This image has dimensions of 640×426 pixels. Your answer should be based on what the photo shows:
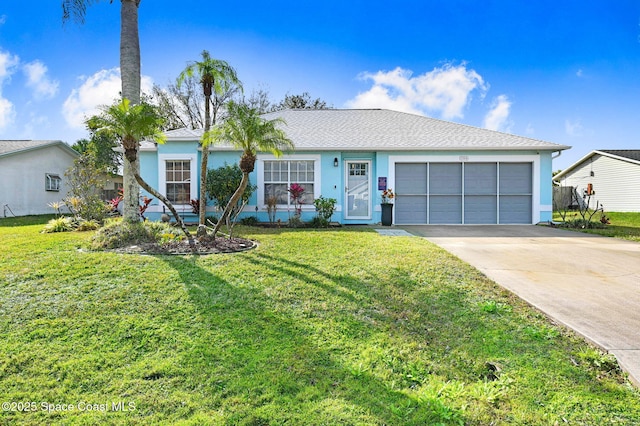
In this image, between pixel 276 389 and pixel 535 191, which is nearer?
pixel 276 389

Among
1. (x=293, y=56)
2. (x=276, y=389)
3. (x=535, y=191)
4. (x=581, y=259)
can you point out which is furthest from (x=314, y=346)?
(x=293, y=56)

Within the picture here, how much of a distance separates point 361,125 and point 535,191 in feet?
23.2

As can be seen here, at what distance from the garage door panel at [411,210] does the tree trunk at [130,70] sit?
28.4 ft

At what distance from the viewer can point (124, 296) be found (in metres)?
4.32

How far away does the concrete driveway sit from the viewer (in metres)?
3.44

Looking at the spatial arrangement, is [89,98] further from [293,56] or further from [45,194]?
[293,56]

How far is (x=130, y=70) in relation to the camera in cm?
800

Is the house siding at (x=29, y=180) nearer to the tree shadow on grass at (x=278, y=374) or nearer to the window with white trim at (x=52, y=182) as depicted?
the window with white trim at (x=52, y=182)

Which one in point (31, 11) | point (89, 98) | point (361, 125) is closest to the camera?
point (31, 11)

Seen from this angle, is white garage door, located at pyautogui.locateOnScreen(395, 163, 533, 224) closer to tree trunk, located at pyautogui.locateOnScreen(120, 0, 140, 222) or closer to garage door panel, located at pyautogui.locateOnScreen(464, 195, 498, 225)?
garage door panel, located at pyautogui.locateOnScreen(464, 195, 498, 225)

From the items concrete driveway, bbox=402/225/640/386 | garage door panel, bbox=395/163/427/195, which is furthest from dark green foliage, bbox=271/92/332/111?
concrete driveway, bbox=402/225/640/386

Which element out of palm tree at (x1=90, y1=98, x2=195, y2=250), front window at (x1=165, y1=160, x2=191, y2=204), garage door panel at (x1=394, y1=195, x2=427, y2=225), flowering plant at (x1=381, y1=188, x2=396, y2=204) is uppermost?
palm tree at (x1=90, y1=98, x2=195, y2=250)

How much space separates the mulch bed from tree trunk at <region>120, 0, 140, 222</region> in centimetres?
156

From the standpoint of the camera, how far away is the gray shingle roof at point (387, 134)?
1205 centimetres
